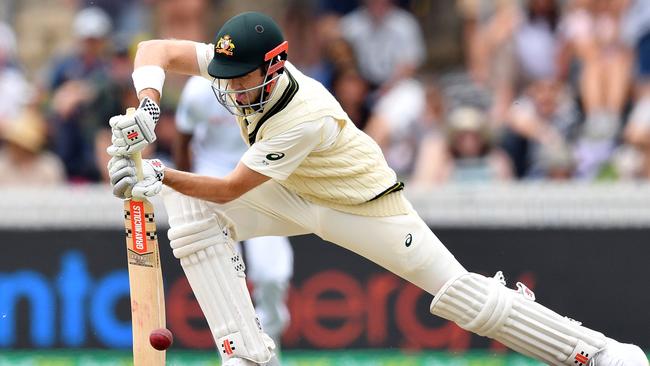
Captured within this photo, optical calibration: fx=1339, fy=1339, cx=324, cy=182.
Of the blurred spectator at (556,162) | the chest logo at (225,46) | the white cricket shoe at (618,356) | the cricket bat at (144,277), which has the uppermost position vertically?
the chest logo at (225,46)

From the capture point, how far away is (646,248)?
25.7 ft

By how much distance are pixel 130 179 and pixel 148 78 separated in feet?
1.66

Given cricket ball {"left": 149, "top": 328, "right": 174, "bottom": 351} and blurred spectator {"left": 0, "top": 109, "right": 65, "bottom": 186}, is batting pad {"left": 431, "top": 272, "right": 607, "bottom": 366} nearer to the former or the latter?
cricket ball {"left": 149, "top": 328, "right": 174, "bottom": 351}

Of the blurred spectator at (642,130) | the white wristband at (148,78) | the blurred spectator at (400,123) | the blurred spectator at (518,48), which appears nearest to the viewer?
the white wristband at (148,78)

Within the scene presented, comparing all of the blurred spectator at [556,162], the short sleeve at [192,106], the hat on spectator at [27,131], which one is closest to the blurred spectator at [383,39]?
the blurred spectator at [556,162]

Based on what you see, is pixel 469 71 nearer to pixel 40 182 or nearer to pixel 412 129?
pixel 412 129

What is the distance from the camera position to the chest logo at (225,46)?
5102 mm

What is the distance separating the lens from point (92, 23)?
9.62m

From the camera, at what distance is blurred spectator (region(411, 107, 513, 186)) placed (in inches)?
342

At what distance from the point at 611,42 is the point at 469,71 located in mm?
1039

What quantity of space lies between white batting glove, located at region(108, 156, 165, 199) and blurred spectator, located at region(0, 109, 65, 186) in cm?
389

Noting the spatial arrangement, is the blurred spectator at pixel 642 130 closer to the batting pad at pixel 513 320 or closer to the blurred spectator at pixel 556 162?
the blurred spectator at pixel 556 162

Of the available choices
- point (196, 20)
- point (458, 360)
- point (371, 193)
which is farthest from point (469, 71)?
point (371, 193)

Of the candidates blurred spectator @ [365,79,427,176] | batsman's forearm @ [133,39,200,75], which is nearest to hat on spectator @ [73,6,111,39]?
blurred spectator @ [365,79,427,176]
